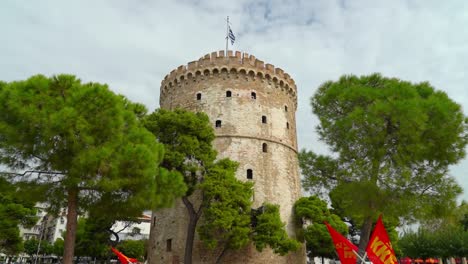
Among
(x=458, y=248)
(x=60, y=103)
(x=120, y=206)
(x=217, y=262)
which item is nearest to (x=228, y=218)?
(x=217, y=262)

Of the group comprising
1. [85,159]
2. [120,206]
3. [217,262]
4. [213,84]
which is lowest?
[217,262]

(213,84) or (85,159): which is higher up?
(213,84)

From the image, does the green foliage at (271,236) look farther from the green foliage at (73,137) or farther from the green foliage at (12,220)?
the green foliage at (12,220)

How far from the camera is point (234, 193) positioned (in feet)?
54.2

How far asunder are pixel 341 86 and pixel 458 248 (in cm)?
1615

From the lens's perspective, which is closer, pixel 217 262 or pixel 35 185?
pixel 35 185

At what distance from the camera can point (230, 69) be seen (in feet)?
73.9

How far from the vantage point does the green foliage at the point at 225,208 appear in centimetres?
1616

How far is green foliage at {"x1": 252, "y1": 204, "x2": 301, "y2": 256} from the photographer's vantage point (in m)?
16.6

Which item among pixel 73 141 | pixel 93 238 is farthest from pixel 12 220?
pixel 73 141

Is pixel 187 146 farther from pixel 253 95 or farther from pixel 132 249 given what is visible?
pixel 132 249

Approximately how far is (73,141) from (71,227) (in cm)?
239

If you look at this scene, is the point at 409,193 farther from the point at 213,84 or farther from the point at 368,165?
the point at 213,84

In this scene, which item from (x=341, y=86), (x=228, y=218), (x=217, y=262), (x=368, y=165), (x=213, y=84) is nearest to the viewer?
(x=368, y=165)
